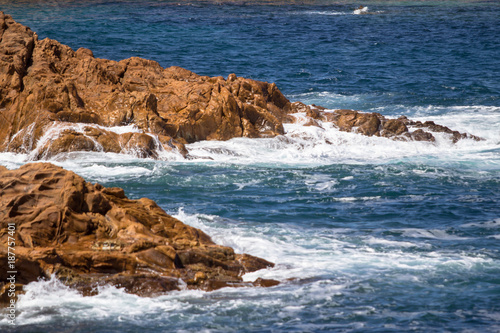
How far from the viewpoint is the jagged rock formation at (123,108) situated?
1959 cm

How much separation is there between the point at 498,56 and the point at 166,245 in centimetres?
3366

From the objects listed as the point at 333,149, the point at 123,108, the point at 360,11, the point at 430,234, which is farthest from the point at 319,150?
the point at 360,11

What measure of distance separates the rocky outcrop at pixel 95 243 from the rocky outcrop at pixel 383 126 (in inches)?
502

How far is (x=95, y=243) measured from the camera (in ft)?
34.1

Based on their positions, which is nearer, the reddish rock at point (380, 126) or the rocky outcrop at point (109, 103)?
the rocky outcrop at point (109, 103)

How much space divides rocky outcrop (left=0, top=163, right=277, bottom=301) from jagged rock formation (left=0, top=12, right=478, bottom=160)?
322 inches

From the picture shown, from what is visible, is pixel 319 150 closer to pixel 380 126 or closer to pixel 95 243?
pixel 380 126

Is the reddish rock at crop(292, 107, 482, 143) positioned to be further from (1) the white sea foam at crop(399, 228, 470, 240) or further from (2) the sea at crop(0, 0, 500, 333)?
(1) the white sea foam at crop(399, 228, 470, 240)

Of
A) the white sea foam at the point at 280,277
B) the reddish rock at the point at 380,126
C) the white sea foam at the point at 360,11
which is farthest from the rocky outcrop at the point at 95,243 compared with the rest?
the white sea foam at the point at 360,11

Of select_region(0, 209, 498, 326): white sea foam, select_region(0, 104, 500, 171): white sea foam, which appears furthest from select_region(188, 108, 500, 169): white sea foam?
select_region(0, 209, 498, 326): white sea foam

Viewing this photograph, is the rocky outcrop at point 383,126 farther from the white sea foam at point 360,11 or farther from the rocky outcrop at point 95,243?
the white sea foam at point 360,11

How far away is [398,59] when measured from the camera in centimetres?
3831

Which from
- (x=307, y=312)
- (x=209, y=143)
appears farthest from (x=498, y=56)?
(x=307, y=312)

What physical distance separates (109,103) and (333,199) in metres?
8.95
